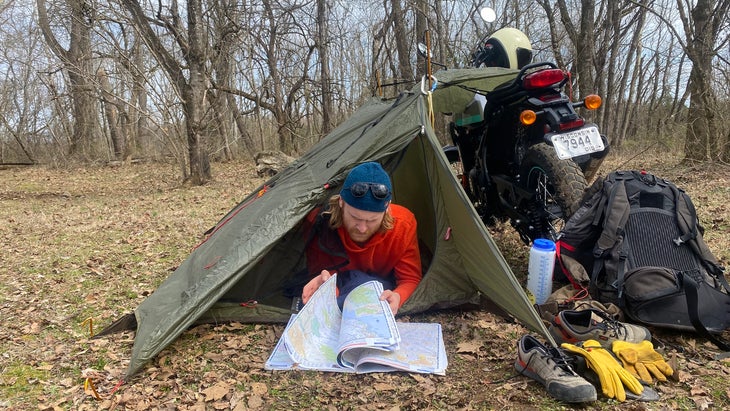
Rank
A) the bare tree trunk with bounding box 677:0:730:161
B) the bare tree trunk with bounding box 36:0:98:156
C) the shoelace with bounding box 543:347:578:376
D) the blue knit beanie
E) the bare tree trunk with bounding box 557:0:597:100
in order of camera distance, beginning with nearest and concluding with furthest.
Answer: the shoelace with bounding box 543:347:578:376 → the blue knit beanie → the bare tree trunk with bounding box 677:0:730:161 → the bare tree trunk with bounding box 557:0:597:100 → the bare tree trunk with bounding box 36:0:98:156

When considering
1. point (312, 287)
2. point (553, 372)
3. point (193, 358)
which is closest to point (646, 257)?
point (553, 372)

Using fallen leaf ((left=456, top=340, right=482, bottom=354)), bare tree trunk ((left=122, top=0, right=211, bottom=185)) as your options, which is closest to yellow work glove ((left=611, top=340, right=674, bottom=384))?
fallen leaf ((left=456, top=340, right=482, bottom=354))

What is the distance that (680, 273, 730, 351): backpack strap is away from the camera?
2.11m

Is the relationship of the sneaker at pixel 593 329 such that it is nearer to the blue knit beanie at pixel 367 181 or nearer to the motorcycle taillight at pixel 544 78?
the blue knit beanie at pixel 367 181

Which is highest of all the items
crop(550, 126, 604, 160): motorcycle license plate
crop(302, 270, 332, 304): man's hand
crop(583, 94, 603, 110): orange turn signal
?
crop(583, 94, 603, 110): orange turn signal

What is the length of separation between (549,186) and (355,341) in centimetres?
175

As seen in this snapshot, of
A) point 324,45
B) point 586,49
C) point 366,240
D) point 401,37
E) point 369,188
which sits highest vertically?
point 324,45

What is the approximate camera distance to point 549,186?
3043 millimetres

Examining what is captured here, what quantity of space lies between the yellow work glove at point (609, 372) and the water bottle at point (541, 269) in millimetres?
754

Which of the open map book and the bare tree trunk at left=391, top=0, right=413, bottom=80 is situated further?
the bare tree trunk at left=391, top=0, right=413, bottom=80

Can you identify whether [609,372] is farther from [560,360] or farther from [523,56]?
[523,56]

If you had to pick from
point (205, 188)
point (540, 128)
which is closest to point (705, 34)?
point (540, 128)

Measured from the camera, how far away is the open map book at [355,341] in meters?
2.12

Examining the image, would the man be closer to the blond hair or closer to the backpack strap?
the blond hair
